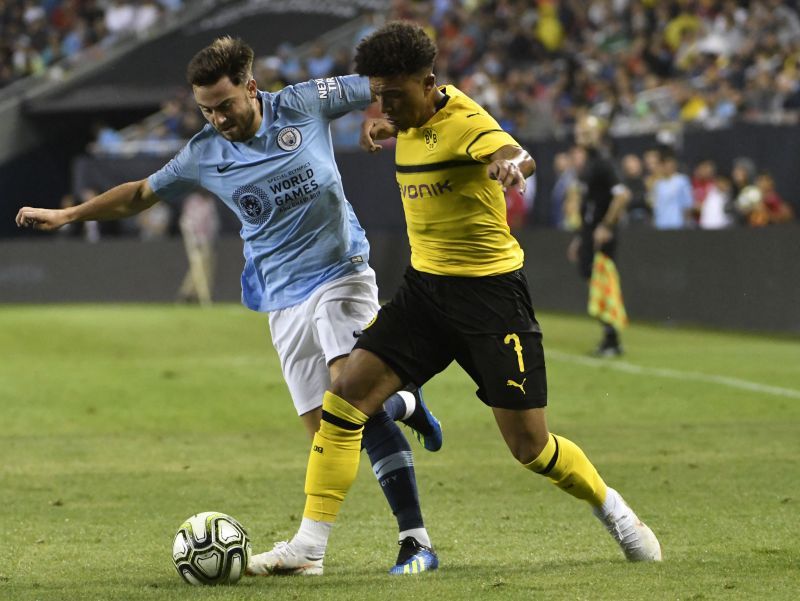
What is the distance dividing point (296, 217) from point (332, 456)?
1117mm

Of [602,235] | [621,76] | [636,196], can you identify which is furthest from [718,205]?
[621,76]

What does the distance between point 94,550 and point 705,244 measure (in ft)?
44.1

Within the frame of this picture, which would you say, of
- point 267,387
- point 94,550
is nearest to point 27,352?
point 267,387

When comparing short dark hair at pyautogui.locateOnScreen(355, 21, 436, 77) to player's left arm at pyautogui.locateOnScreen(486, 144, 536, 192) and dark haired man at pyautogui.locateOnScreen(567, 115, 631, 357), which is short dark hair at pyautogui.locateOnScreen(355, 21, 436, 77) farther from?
dark haired man at pyautogui.locateOnScreen(567, 115, 631, 357)

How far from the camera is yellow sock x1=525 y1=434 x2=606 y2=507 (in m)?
5.81

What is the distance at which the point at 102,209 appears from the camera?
20.9 ft

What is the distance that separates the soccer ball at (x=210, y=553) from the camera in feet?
18.8

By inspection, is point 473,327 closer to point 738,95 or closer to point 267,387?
point 267,387

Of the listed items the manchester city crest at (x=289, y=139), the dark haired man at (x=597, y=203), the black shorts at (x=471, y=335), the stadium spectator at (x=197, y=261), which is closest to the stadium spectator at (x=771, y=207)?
the dark haired man at (x=597, y=203)

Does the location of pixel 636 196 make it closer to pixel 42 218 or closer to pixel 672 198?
pixel 672 198

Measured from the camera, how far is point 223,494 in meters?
8.17

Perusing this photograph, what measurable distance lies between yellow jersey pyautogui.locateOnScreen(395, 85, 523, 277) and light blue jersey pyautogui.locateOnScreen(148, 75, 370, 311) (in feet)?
1.82

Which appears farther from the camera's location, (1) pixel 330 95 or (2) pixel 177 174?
(1) pixel 330 95

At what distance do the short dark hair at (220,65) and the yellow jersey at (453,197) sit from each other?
2.43ft
